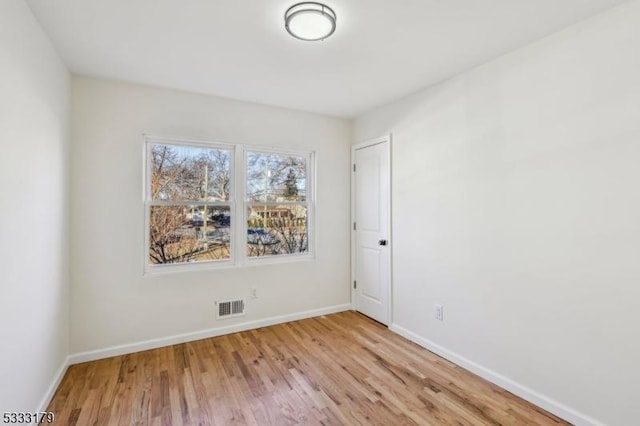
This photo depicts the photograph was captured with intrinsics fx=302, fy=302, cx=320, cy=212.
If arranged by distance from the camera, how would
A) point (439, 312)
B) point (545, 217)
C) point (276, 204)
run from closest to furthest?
point (545, 217) → point (439, 312) → point (276, 204)

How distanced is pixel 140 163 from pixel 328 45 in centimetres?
209

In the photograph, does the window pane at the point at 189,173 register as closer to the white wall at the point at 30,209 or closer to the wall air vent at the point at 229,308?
the white wall at the point at 30,209

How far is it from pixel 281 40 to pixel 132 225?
2182mm

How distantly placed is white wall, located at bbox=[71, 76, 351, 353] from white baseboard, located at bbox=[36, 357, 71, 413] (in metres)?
0.17

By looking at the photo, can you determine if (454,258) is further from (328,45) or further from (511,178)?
(328,45)

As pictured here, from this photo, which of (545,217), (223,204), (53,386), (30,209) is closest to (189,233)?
(223,204)

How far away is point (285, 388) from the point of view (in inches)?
92.0

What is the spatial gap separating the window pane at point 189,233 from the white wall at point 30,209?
0.74 meters

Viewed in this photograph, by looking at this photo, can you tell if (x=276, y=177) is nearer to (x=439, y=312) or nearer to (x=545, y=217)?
(x=439, y=312)

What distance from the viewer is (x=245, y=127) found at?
3463mm

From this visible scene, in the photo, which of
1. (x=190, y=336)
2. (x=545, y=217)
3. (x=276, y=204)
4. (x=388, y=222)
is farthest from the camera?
(x=276, y=204)

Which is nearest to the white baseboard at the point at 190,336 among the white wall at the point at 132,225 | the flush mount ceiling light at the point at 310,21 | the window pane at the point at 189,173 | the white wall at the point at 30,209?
the white wall at the point at 132,225

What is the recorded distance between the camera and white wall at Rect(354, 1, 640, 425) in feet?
5.90

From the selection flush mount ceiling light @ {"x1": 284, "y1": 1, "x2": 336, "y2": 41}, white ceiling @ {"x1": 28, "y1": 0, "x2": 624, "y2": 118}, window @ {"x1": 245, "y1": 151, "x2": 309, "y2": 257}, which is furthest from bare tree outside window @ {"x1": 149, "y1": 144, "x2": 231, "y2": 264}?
flush mount ceiling light @ {"x1": 284, "y1": 1, "x2": 336, "y2": 41}
